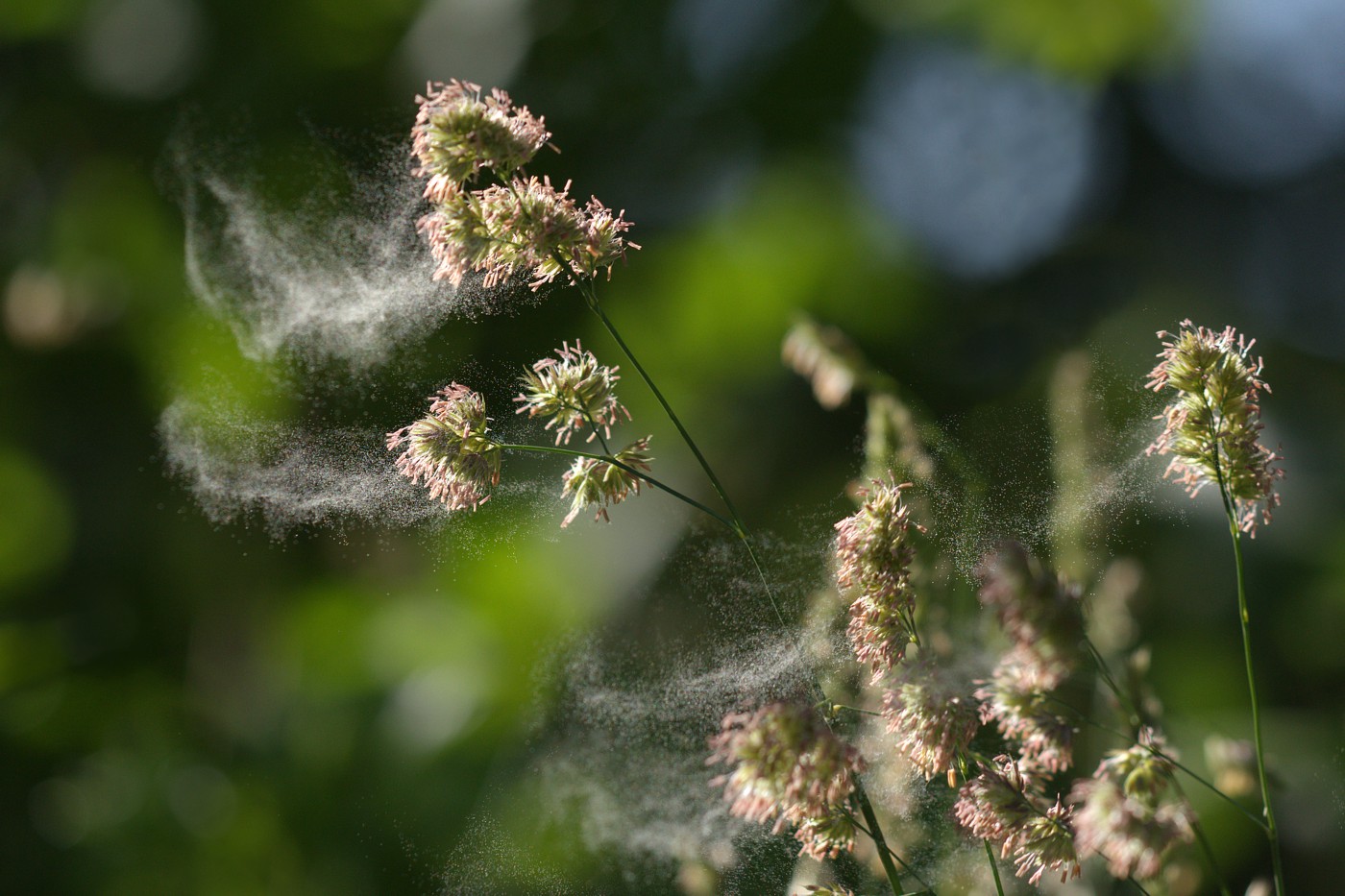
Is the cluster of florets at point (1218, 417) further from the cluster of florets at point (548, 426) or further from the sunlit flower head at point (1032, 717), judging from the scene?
the cluster of florets at point (548, 426)

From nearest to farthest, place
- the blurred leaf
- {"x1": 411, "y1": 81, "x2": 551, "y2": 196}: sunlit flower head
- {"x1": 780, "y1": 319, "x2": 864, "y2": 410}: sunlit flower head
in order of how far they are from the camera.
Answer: {"x1": 411, "y1": 81, "x2": 551, "y2": 196}: sunlit flower head → {"x1": 780, "y1": 319, "x2": 864, "y2": 410}: sunlit flower head → the blurred leaf

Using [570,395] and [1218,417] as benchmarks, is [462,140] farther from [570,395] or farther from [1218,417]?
[1218,417]

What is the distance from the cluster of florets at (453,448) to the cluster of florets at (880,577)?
16 centimetres

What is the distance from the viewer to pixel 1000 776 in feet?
1.17

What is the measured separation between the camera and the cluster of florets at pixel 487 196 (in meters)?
0.39

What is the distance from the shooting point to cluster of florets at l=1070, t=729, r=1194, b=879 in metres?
0.29

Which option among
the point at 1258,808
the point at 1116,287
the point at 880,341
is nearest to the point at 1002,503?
the point at 1258,808

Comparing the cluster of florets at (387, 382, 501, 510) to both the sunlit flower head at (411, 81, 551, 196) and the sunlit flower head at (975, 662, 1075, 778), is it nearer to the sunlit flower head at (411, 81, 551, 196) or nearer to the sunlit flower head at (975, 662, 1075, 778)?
the sunlit flower head at (411, 81, 551, 196)

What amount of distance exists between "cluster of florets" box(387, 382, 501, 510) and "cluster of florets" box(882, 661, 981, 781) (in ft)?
0.64

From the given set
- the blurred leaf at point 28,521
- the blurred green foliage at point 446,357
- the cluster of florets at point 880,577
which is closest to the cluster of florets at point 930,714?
the cluster of florets at point 880,577

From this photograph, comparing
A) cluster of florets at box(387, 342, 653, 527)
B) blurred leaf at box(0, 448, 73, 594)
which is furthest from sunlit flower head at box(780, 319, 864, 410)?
blurred leaf at box(0, 448, 73, 594)

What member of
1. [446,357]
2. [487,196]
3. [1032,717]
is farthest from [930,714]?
[446,357]

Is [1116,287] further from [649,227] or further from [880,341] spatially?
[649,227]

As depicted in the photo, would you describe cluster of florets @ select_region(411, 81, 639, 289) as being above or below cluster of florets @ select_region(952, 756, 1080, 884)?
above
